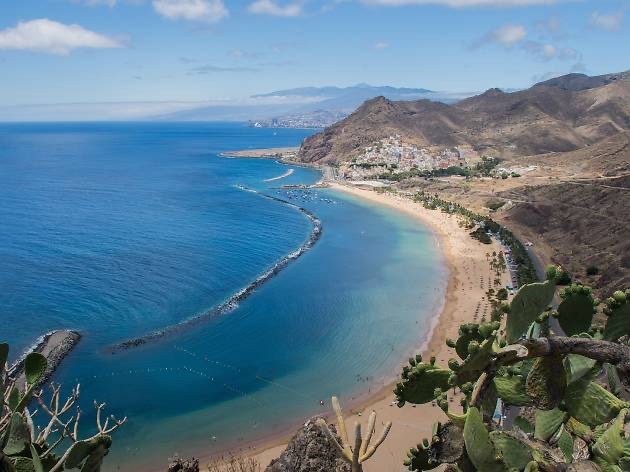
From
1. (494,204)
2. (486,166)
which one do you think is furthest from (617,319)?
(486,166)

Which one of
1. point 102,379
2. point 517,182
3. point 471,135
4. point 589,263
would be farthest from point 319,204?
point 471,135

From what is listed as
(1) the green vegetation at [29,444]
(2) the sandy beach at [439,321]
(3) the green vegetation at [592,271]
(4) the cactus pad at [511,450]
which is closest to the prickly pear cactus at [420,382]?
(4) the cactus pad at [511,450]

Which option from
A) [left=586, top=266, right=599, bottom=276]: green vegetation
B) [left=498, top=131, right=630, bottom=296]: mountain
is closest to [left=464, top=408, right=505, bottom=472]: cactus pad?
[left=498, top=131, right=630, bottom=296]: mountain

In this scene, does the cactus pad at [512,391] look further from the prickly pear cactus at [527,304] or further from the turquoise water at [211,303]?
the turquoise water at [211,303]

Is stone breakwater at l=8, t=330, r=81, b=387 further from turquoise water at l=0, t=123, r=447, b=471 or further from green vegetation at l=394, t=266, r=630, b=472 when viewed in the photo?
green vegetation at l=394, t=266, r=630, b=472

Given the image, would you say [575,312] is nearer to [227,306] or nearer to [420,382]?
[420,382]
